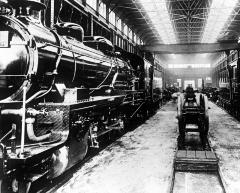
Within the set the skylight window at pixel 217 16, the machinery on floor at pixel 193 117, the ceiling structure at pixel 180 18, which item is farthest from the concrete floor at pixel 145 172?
the skylight window at pixel 217 16

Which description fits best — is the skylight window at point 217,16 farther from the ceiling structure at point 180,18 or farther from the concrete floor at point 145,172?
the concrete floor at point 145,172

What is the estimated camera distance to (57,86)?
420 centimetres

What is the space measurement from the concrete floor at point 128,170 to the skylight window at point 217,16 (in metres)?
14.4

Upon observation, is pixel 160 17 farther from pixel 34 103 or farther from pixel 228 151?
pixel 34 103

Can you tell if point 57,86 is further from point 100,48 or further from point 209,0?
point 209,0

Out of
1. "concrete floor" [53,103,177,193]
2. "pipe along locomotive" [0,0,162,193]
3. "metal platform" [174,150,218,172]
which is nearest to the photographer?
"pipe along locomotive" [0,0,162,193]

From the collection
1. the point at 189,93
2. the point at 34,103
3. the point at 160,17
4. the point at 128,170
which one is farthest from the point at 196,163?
the point at 160,17

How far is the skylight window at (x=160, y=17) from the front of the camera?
18.1 m

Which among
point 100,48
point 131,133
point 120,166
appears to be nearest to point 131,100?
point 131,133

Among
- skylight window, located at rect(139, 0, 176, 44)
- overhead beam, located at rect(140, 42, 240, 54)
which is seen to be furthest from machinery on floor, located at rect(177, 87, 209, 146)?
skylight window, located at rect(139, 0, 176, 44)

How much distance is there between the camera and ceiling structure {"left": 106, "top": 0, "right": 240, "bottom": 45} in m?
18.2

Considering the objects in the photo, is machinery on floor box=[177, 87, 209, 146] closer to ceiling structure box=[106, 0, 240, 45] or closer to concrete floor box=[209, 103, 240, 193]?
concrete floor box=[209, 103, 240, 193]

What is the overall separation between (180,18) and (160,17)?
156cm

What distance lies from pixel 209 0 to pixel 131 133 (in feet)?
42.6
